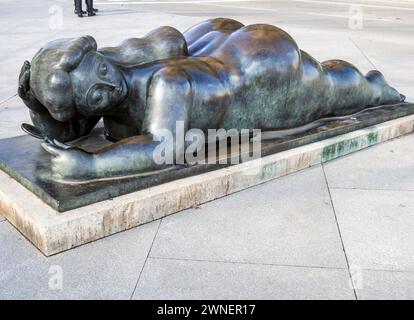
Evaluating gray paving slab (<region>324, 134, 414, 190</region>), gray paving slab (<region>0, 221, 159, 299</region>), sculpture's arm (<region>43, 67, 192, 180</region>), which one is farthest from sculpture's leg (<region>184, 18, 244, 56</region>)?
gray paving slab (<region>0, 221, 159, 299</region>)

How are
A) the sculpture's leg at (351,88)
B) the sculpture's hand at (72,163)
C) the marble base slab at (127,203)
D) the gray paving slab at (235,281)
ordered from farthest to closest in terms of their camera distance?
the sculpture's leg at (351,88) → the sculpture's hand at (72,163) → the marble base slab at (127,203) → the gray paving slab at (235,281)

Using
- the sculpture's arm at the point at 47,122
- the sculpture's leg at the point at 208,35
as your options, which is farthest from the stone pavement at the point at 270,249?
the sculpture's leg at the point at 208,35

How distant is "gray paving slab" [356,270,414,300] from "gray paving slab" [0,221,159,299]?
1.07m

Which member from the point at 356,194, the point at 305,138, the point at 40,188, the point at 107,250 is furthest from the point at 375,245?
the point at 40,188

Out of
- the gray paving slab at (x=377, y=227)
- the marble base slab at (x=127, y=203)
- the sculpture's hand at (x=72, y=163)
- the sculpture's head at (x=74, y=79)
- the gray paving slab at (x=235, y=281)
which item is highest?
the sculpture's head at (x=74, y=79)

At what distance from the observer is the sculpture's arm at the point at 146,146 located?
3018 mm

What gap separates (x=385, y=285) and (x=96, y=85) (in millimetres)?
1850

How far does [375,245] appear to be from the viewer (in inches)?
117

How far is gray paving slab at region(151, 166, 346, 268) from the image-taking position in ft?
9.40

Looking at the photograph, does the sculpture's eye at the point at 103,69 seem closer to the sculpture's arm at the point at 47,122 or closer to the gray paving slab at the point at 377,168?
the sculpture's arm at the point at 47,122

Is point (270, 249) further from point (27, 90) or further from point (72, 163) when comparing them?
point (27, 90)

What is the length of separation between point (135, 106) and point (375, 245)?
5.25 feet

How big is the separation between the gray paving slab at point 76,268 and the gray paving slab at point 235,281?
0.34 ft

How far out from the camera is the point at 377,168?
4.03 m
